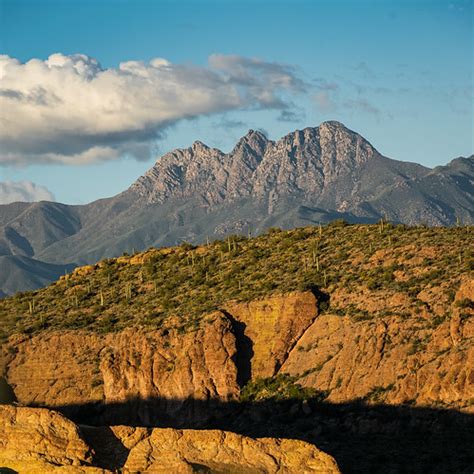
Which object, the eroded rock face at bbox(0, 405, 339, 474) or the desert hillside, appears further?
the desert hillside

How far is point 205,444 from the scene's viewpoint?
1902 inches

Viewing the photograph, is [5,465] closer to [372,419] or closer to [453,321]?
[372,419]

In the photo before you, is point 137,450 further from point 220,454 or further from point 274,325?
point 274,325

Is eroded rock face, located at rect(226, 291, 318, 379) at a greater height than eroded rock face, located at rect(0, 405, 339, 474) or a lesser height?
greater

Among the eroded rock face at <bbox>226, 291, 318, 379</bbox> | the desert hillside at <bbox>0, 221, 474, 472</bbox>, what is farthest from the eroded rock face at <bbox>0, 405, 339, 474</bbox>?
the eroded rock face at <bbox>226, 291, 318, 379</bbox>

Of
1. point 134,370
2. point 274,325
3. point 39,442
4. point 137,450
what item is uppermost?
point 274,325

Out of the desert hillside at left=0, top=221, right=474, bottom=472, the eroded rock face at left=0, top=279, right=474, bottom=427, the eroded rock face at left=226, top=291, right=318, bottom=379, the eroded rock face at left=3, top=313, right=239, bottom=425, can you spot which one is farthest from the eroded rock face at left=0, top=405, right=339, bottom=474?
the eroded rock face at left=226, top=291, right=318, bottom=379

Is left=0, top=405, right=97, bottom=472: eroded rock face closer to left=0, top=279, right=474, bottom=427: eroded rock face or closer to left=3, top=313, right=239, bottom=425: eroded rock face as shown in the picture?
left=0, top=279, right=474, bottom=427: eroded rock face

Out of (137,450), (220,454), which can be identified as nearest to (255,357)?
(220,454)

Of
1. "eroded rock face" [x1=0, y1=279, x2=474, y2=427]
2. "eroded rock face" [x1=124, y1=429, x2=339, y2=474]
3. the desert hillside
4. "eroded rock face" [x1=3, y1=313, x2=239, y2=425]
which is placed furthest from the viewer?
"eroded rock face" [x1=3, y1=313, x2=239, y2=425]

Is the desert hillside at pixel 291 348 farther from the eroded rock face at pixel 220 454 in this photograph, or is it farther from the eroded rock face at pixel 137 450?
the eroded rock face at pixel 137 450

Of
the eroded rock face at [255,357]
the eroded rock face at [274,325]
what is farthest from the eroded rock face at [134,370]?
the eroded rock face at [274,325]

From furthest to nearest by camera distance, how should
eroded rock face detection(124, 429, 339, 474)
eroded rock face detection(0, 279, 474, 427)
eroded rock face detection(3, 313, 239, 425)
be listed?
eroded rock face detection(3, 313, 239, 425) → eroded rock face detection(0, 279, 474, 427) → eroded rock face detection(124, 429, 339, 474)

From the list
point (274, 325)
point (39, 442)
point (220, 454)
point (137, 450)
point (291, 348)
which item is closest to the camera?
point (39, 442)
